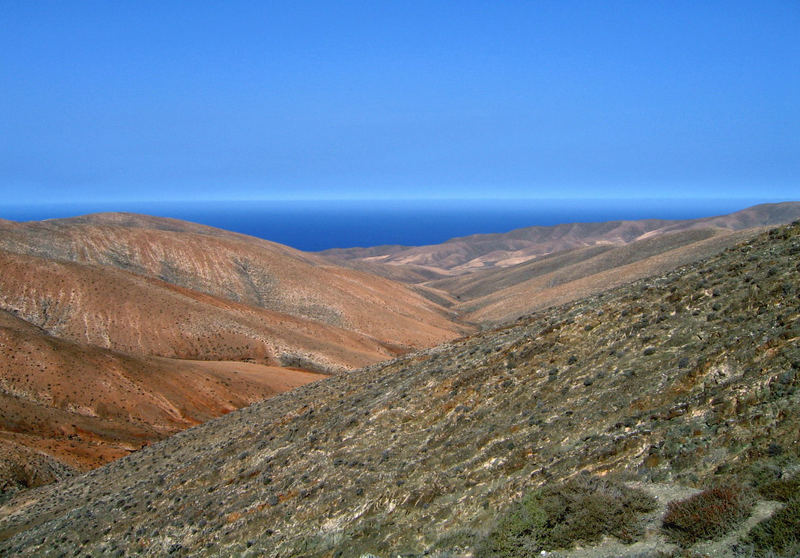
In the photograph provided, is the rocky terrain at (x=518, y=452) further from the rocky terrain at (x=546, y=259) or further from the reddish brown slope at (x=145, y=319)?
the rocky terrain at (x=546, y=259)

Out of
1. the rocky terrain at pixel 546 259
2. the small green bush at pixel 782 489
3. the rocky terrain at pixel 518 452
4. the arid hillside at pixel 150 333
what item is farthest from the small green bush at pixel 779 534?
the rocky terrain at pixel 546 259

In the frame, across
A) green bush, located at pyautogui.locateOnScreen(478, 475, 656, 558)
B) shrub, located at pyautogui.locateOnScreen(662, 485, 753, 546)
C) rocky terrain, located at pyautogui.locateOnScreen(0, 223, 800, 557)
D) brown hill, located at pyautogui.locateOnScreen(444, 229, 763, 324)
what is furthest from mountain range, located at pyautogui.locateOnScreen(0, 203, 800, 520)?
shrub, located at pyautogui.locateOnScreen(662, 485, 753, 546)

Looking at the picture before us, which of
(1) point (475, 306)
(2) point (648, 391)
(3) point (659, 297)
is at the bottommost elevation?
(1) point (475, 306)

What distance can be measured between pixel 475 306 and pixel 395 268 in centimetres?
5879

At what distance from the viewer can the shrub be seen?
6441 mm

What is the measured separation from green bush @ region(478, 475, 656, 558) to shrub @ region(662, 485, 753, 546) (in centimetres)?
42

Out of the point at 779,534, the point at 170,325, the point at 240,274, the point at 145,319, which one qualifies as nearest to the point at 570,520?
the point at 779,534

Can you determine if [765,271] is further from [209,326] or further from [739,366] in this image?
[209,326]

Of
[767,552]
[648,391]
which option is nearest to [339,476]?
[648,391]

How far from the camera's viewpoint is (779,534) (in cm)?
589

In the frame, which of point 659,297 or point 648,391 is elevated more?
point 659,297

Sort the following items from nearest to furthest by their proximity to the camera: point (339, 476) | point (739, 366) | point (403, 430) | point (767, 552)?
point (767, 552), point (739, 366), point (339, 476), point (403, 430)

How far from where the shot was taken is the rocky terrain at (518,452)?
7801 millimetres

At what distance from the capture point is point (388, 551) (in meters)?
8.93
